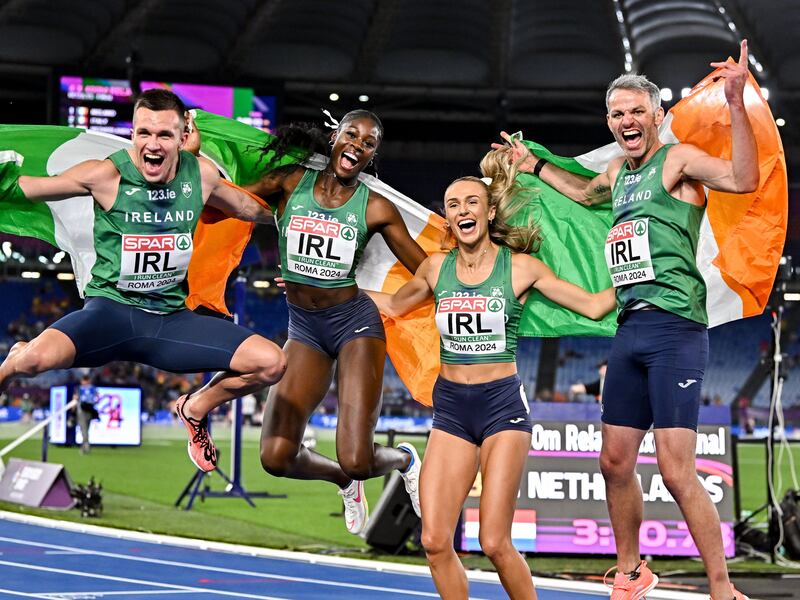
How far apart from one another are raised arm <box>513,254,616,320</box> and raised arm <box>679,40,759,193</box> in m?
0.74

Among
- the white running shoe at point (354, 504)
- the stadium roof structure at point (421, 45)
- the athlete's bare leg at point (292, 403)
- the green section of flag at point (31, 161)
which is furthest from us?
the stadium roof structure at point (421, 45)

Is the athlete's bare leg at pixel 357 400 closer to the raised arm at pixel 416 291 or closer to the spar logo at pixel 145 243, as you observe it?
the raised arm at pixel 416 291

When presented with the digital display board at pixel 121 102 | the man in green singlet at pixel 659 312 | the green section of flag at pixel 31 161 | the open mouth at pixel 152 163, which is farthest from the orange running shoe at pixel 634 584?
the digital display board at pixel 121 102

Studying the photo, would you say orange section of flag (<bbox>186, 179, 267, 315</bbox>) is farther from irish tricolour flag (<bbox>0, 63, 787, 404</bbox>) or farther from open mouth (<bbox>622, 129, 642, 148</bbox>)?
open mouth (<bbox>622, 129, 642, 148</bbox>)

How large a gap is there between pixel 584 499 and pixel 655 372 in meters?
4.98

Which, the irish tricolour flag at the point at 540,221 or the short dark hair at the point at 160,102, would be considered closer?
the short dark hair at the point at 160,102

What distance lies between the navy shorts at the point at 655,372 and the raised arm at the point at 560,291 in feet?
0.55

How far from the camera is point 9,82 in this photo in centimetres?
3053

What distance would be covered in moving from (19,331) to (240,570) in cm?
2535

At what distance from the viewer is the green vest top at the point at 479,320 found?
511 cm

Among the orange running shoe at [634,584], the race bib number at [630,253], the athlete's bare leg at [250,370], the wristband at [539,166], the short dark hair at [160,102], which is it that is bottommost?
the orange running shoe at [634,584]

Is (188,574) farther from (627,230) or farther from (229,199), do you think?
(627,230)

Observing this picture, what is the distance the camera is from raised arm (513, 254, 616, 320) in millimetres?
5262

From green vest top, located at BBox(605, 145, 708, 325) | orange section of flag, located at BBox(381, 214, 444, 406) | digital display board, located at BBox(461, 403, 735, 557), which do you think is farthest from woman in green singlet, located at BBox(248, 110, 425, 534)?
digital display board, located at BBox(461, 403, 735, 557)
